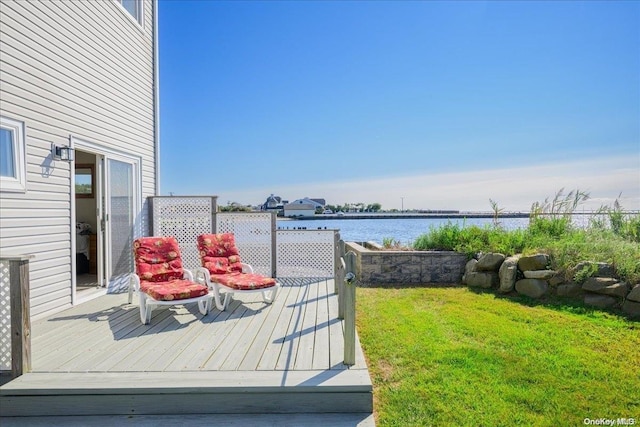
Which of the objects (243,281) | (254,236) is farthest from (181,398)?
(254,236)

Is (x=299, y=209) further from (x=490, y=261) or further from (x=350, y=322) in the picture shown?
(x=350, y=322)

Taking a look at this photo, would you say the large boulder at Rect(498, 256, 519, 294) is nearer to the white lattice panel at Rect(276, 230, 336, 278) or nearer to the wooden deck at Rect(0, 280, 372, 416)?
the white lattice panel at Rect(276, 230, 336, 278)

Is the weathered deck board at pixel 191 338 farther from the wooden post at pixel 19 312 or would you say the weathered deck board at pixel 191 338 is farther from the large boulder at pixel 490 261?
the large boulder at pixel 490 261

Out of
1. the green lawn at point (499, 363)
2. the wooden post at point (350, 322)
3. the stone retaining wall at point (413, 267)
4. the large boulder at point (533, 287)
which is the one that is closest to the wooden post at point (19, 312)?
the wooden post at point (350, 322)

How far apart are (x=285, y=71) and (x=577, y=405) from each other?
11.2m

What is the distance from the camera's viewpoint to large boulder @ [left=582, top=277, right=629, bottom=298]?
5.02 m

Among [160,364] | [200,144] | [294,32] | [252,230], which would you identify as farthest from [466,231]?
[200,144]

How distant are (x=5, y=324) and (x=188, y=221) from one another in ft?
13.4

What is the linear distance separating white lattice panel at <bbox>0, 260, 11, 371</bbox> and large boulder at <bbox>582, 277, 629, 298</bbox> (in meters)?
7.10

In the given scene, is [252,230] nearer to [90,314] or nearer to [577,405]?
[90,314]

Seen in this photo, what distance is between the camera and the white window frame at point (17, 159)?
386 cm

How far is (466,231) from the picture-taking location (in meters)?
7.49

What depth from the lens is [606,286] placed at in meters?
5.14

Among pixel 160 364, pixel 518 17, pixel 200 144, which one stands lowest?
pixel 160 364
